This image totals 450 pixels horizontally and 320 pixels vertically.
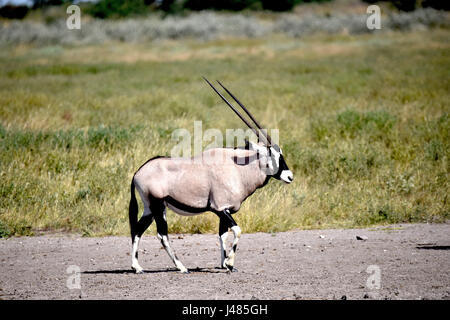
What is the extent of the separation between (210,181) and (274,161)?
0.67 m

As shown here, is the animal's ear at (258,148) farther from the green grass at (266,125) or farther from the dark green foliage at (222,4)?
the dark green foliage at (222,4)

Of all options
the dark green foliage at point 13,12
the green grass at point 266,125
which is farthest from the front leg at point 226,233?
the dark green foliage at point 13,12

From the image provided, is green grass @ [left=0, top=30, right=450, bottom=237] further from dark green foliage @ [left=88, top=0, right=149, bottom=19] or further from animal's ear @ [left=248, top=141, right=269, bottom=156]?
dark green foliage @ [left=88, top=0, right=149, bottom=19]

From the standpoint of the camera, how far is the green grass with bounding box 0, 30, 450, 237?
9.68m

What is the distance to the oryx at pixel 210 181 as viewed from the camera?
244 inches

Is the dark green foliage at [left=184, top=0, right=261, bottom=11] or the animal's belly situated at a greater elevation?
the dark green foliage at [left=184, top=0, right=261, bottom=11]

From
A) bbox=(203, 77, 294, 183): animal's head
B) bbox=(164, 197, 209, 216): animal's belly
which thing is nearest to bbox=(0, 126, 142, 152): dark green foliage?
bbox=(164, 197, 209, 216): animal's belly

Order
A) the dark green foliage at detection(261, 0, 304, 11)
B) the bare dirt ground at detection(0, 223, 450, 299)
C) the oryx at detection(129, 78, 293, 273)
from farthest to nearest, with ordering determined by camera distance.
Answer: the dark green foliage at detection(261, 0, 304, 11) < the oryx at detection(129, 78, 293, 273) < the bare dirt ground at detection(0, 223, 450, 299)

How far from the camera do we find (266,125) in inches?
631

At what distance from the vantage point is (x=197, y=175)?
20.6 ft

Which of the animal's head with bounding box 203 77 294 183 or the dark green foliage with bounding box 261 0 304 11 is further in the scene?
the dark green foliage with bounding box 261 0 304 11

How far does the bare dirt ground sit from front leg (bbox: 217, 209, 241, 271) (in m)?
0.15

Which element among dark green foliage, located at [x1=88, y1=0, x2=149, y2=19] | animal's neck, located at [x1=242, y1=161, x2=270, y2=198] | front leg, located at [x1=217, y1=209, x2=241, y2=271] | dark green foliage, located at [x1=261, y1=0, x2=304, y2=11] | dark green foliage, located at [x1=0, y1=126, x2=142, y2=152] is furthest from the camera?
dark green foliage, located at [x1=261, y1=0, x2=304, y2=11]

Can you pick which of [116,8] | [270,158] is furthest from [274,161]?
[116,8]
